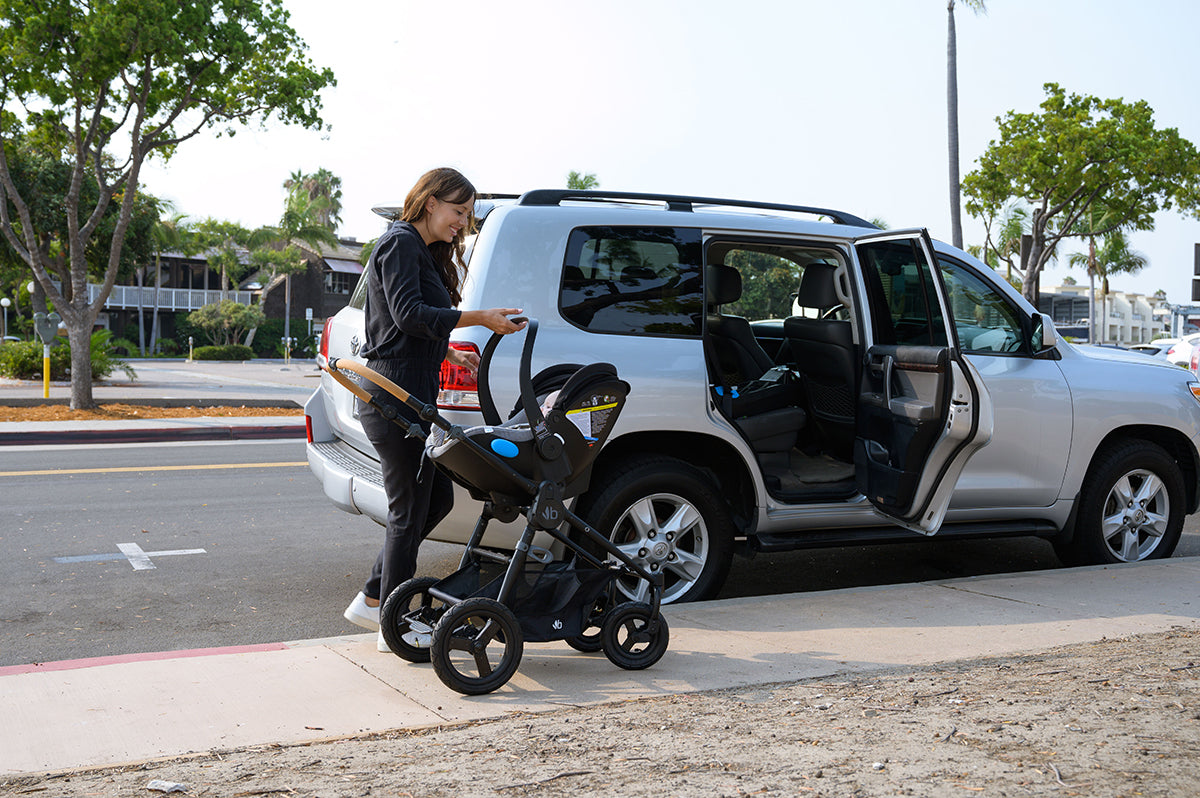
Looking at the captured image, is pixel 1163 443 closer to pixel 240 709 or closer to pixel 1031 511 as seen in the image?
Answer: pixel 1031 511

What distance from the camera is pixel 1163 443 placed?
23.0 feet

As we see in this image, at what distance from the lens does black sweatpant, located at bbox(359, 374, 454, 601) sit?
4.66 metres

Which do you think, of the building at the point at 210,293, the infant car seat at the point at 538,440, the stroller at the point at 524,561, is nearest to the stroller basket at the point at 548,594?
the stroller at the point at 524,561

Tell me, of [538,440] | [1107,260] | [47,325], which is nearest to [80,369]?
[47,325]

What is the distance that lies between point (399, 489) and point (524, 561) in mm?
675

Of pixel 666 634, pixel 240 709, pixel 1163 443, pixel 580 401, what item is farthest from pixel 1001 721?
pixel 1163 443

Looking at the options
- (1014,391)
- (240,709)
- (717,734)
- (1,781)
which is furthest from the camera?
(1014,391)

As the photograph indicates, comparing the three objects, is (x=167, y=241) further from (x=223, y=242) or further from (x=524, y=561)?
(x=524, y=561)

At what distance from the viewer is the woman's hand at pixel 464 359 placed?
16.2 feet

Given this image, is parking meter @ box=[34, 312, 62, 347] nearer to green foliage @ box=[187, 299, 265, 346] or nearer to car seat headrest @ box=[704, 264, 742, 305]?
car seat headrest @ box=[704, 264, 742, 305]

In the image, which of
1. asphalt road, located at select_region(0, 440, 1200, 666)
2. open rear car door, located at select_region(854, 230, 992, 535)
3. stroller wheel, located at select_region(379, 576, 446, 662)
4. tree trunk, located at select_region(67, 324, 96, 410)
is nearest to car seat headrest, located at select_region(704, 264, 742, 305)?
open rear car door, located at select_region(854, 230, 992, 535)

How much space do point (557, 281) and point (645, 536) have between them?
4.31 ft

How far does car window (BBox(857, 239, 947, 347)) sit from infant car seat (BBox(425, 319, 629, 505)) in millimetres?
2198

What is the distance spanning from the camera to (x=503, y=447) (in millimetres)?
4297
